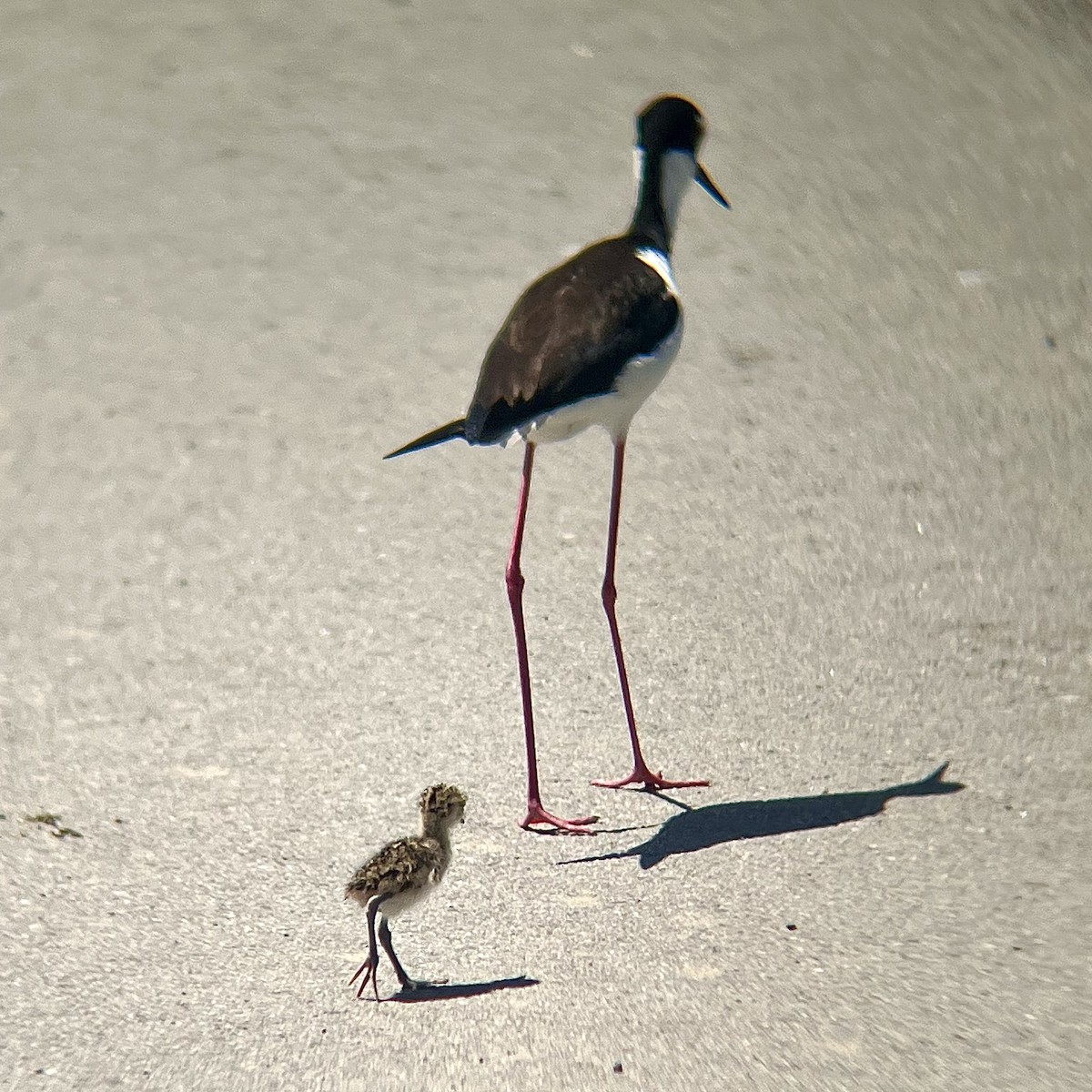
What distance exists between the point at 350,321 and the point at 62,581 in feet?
7.21

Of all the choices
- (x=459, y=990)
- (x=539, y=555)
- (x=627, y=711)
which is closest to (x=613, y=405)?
(x=627, y=711)

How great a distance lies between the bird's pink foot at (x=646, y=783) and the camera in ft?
17.0

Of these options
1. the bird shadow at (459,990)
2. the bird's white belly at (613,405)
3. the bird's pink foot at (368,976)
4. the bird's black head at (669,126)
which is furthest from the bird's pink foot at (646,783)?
the bird's black head at (669,126)

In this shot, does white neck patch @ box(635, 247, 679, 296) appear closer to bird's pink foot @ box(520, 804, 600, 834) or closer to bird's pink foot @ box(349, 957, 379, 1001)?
bird's pink foot @ box(520, 804, 600, 834)

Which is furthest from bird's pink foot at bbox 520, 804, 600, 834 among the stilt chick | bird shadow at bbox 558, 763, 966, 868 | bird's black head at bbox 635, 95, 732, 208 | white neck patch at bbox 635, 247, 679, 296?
bird's black head at bbox 635, 95, 732, 208

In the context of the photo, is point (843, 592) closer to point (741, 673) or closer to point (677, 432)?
point (741, 673)

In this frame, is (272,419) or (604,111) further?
(604,111)

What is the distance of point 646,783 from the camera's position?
520 centimetres

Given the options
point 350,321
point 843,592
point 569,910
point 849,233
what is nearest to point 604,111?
point 849,233

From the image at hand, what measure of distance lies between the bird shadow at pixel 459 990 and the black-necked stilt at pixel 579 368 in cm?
94

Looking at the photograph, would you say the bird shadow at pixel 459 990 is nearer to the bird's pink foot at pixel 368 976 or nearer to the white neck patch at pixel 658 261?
the bird's pink foot at pixel 368 976

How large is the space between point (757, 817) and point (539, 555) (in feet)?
6.17

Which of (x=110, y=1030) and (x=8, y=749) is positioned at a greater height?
(x=110, y=1030)

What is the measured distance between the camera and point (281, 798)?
513 centimetres
